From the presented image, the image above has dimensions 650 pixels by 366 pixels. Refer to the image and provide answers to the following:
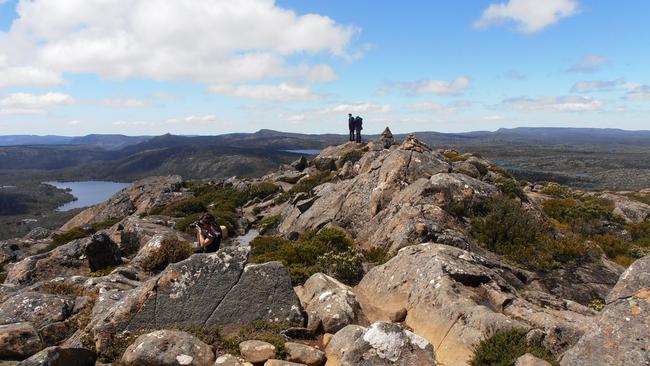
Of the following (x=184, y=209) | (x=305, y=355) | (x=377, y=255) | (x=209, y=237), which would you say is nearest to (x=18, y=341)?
(x=209, y=237)

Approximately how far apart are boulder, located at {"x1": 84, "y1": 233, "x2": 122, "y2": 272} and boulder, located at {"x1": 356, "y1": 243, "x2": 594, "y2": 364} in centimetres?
1364

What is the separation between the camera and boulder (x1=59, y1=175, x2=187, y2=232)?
166 feet

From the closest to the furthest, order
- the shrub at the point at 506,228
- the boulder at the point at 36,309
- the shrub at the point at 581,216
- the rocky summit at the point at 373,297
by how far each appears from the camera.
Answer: the rocky summit at the point at 373,297 → the boulder at the point at 36,309 → the shrub at the point at 506,228 → the shrub at the point at 581,216

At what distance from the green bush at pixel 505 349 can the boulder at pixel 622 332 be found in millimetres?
1088

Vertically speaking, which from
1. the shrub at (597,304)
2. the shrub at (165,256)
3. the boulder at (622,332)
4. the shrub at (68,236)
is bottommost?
the shrub at (68,236)

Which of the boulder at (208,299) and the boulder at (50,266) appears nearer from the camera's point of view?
the boulder at (208,299)

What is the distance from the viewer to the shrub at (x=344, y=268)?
15116 mm

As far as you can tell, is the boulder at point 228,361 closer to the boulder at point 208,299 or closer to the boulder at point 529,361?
the boulder at point 208,299

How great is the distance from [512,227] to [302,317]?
454 inches

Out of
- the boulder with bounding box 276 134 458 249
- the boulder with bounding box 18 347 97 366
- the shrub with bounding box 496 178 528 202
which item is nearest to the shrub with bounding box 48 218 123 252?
the boulder with bounding box 276 134 458 249

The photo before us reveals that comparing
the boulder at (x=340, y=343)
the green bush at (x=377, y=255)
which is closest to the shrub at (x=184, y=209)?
the green bush at (x=377, y=255)

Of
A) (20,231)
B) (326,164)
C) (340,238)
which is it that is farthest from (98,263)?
(20,231)

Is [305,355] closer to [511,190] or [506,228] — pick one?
[506,228]

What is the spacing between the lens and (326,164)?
4819 centimetres
